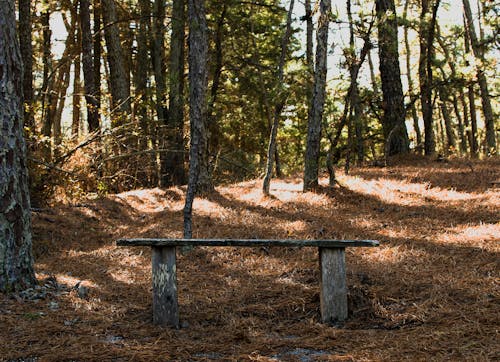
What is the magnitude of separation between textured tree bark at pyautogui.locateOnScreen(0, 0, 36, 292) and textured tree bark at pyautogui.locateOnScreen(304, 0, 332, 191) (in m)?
5.94

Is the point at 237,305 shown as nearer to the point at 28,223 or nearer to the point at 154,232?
the point at 28,223

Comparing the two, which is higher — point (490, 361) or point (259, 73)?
point (259, 73)

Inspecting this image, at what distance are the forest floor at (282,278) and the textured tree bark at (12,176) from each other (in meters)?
0.28

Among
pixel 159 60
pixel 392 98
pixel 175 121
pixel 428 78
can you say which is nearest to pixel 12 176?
pixel 175 121

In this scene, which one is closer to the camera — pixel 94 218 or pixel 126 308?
pixel 126 308

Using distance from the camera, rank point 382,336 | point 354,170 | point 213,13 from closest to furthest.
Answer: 1. point 382,336
2. point 354,170
3. point 213,13

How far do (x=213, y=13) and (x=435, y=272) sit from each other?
10808 millimetres

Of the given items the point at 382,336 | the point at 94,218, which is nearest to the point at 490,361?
the point at 382,336

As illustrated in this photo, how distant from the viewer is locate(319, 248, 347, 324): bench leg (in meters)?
4.71

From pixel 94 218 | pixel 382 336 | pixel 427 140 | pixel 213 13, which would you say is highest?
pixel 213 13

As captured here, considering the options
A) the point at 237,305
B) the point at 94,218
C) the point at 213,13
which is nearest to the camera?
the point at 237,305

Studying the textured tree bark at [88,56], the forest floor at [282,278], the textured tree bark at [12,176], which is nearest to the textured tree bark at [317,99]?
the forest floor at [282,278]

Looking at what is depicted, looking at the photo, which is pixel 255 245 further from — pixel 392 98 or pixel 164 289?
pixel 392 98

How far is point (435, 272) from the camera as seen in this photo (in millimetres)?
5824
